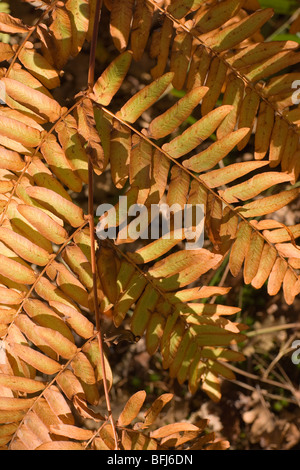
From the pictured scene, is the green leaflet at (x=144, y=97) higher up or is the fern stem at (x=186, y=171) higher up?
the green leaflet at (x=144, y=97)

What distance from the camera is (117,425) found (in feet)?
4.65

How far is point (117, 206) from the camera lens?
1408mm

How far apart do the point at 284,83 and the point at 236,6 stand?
309 millimetres

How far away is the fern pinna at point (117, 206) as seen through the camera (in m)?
1.37

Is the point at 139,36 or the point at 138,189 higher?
the point at 139,36

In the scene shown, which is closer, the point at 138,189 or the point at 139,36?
the point at 138,189

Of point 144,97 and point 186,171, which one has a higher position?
point 144,97

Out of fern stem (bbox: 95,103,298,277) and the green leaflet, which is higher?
the green leaflet

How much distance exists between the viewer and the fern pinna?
1.37 metres

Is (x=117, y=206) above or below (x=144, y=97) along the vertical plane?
below
